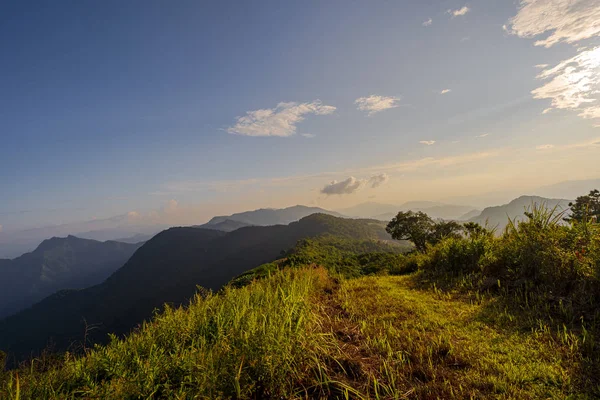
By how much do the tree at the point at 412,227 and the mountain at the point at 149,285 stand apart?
86044 mm

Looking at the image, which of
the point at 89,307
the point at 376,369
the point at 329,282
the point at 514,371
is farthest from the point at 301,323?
the point at 89,307

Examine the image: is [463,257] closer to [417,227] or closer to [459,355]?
[459,355]

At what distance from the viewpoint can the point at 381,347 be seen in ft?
12.3

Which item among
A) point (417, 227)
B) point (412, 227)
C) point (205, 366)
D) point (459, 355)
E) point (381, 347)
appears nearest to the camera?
point (205, 366)

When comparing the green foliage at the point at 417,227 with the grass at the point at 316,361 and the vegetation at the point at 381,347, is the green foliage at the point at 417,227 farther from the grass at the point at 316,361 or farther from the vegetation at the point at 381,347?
the grass at the point at 316,361

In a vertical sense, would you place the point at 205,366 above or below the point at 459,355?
above

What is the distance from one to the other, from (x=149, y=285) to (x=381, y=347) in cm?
19061

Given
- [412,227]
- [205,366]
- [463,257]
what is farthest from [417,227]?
[205,366]

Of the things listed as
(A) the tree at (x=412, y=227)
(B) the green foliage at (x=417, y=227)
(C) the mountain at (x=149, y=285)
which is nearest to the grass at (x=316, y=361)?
(A) the tree at (x=412, y=227)

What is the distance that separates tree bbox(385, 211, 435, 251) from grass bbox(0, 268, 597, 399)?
116ft

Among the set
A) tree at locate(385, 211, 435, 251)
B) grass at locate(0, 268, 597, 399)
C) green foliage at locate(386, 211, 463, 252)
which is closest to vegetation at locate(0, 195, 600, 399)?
grass at locate(0, 268, 597, 399)

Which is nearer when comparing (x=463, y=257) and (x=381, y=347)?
(x=381, y=347)

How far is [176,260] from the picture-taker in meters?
190

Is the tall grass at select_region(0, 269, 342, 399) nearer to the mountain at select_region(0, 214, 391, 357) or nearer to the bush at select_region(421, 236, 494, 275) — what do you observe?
the bush at select_region(421, 236, 494, 275)
